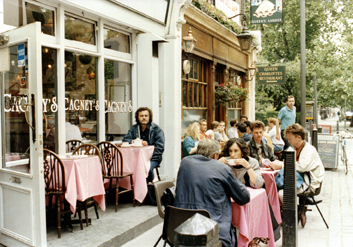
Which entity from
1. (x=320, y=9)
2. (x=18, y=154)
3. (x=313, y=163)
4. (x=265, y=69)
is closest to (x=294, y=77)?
(x=320, y=9)

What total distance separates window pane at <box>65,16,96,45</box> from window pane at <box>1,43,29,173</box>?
1.64m

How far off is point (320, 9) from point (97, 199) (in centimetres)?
2655

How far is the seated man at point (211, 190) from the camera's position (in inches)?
130

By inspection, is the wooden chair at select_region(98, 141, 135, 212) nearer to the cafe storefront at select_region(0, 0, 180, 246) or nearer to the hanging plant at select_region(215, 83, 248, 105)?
the cafe storefront at select_region(0, 0, 180, 246)

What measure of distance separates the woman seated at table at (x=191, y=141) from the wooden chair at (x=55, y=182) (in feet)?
9.04

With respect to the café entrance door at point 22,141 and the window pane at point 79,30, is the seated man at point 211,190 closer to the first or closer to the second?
the café entrance door at point 22,141

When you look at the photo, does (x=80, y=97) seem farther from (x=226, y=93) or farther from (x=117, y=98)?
(x=226, y=93)

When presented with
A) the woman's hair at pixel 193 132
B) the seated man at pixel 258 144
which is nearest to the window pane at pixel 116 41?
the woman's hair at pixel 193 132

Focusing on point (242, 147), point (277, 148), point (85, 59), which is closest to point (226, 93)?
point (277, 148)

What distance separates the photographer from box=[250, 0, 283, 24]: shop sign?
11531 millimetres

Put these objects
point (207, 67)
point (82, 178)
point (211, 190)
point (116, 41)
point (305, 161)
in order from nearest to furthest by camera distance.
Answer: point (211, 190)
point (82, 178)
point (305, 161)
point (116, 41)
point (207, 67)

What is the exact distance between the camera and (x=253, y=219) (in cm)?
385

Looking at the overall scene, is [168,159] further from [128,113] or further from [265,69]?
[265,69]

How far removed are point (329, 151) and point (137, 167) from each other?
7122 millimetres
